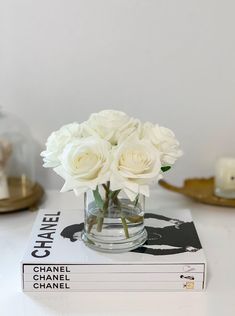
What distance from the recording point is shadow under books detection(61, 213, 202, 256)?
0.94 meters

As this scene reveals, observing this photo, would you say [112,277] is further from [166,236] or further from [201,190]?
[201,190]

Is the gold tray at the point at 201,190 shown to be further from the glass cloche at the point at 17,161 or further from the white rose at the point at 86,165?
the white rose at the point at 86,165

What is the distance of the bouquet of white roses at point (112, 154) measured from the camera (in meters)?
0.85

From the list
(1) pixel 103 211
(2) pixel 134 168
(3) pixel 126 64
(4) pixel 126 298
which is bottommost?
(4) pixel 126 298

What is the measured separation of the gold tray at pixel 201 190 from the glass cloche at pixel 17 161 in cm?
34

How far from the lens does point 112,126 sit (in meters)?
0.90

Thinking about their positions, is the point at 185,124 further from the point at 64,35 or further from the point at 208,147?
the point at 64,35

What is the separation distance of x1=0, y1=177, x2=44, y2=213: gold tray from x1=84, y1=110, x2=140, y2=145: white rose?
15.1 inches

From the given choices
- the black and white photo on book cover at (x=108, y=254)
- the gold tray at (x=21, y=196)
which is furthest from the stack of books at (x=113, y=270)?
the gold tray at (x=21, y=196)

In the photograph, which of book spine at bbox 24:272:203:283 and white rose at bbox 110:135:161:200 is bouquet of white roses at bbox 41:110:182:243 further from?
book spine at bbox 24:272:203:283

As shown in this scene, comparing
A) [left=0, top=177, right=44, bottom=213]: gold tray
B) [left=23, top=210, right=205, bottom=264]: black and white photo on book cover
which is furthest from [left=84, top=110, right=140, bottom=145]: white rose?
[left=0, top=177, right=44, bottom=213]: gold tray

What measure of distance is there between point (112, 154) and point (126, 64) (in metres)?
0.49

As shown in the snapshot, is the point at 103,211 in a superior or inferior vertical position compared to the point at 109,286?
superior


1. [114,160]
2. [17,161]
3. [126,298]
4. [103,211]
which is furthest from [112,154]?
[17,161]
